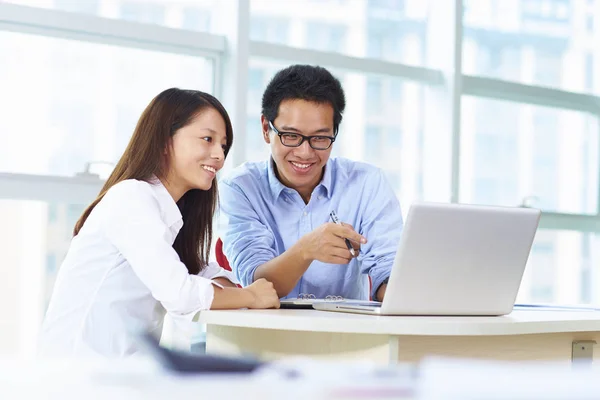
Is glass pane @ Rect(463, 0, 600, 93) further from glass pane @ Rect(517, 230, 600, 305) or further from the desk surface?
the desk surface

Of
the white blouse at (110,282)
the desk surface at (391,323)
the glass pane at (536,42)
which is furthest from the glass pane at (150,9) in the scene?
the desk surface at (391,323)

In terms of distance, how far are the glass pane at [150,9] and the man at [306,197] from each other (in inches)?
45.6

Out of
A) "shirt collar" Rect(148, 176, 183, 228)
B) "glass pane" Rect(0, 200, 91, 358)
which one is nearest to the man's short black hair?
"shirt collar" Rect(148, 176, 183, 228)

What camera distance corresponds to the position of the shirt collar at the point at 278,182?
2561 mm

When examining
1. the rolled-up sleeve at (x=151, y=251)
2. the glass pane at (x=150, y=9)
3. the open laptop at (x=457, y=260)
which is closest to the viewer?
the open laptop at (x=457, y=260)

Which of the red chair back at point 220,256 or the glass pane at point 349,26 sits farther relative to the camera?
the glass pane at point 349,26

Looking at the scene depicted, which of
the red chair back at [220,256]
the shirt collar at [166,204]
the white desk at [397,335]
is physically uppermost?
the shirt collar at [166,204]

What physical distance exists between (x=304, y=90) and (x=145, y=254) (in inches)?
35.1

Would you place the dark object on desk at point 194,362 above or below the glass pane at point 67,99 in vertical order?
below

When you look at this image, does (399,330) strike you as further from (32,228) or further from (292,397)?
(32,228)

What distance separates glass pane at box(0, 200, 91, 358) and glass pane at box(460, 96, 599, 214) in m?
2.15

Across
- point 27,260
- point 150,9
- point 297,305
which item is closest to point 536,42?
point 150,9

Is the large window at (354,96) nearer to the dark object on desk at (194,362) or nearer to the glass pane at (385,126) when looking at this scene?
the glass pane at (385,126)

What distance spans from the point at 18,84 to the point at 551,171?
3010 millimetres
